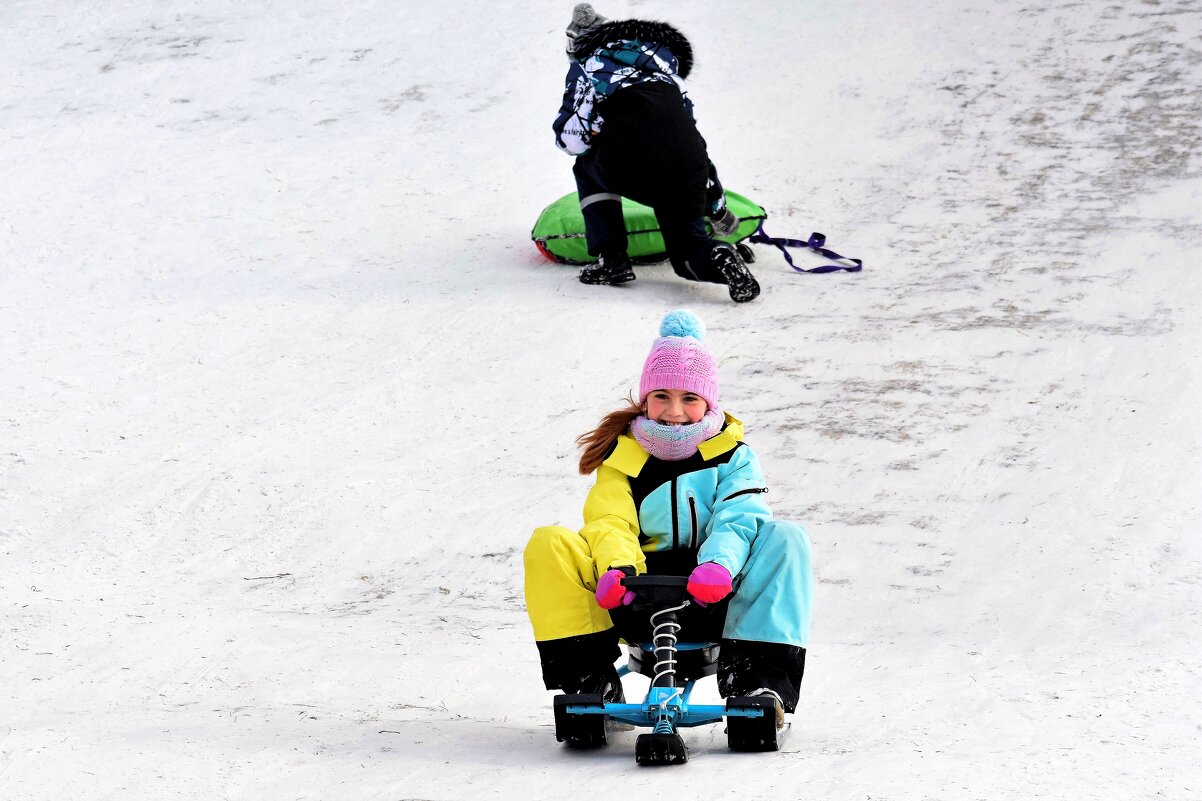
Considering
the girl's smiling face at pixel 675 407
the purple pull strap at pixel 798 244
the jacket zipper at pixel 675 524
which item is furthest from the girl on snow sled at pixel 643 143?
the jacket zipper at pixel 675 524

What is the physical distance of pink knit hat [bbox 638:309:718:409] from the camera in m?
3.51

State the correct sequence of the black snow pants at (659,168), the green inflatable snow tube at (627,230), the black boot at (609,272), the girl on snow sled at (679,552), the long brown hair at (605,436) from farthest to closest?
1. the green inflatable snow tube at (627,230)
2. the black boot at (609,272)
3. the black snow pants at (659,168)
4. the long brown hair at (605,436)
5. the girl on snow sled at (679,552)

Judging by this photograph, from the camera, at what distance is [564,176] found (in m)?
8.84

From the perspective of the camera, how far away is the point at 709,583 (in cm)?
314

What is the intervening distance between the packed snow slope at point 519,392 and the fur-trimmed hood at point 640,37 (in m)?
1.12

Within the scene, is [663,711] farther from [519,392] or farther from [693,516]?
[519,392]

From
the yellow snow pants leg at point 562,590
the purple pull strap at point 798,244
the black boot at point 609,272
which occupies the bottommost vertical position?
the purple pull strap at point 798,244

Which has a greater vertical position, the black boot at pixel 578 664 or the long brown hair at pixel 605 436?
the long brown hair at pixel 605 436

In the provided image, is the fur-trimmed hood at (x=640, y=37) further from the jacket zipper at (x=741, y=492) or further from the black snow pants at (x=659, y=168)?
the jacket zipper at (x=741, y=492)

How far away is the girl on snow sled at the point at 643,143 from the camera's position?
6742mm

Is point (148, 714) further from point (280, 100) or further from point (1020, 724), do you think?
point (280, 100)

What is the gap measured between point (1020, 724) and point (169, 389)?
4.08m

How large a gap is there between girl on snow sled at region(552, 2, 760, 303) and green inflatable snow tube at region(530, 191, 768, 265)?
0.28 metres

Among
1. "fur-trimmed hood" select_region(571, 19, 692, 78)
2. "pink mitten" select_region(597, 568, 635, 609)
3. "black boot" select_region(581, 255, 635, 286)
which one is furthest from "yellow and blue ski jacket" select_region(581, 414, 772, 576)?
"fur-trimmed hood" select_region(571, 19, 692, 78)
